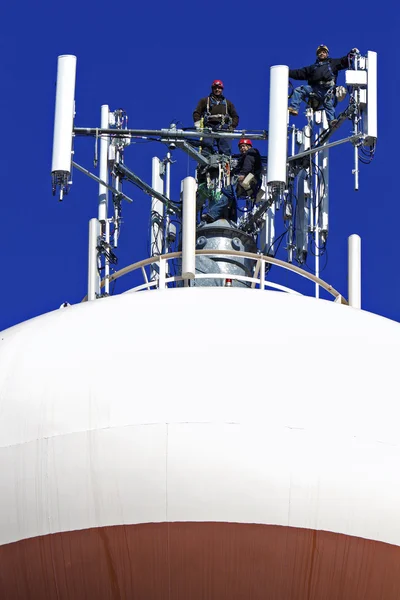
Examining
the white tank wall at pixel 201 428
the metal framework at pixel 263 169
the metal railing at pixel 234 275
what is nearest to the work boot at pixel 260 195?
the metal framework at pixel 263 169

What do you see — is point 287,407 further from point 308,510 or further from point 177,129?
point 177,129

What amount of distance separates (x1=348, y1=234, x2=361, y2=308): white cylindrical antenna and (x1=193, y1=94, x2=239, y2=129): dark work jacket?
252 inches

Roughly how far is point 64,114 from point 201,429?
10.3 metres

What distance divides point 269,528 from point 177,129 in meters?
11.8

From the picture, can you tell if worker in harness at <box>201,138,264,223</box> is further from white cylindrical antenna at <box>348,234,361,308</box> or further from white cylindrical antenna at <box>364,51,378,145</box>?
white cylindrical antenna at <box>348,234,361,308</box>

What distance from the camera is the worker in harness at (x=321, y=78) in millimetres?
34844

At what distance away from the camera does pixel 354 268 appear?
97.3ft

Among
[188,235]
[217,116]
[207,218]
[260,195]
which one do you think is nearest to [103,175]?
[207,218]

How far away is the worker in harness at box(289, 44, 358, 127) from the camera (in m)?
34.8

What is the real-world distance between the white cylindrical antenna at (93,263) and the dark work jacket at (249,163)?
13.3 ft

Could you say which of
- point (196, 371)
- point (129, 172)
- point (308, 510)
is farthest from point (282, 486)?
point (129, 172)

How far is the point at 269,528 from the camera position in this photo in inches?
975

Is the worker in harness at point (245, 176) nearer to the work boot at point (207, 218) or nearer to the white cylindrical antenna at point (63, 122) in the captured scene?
the work boot at point (207, 218)

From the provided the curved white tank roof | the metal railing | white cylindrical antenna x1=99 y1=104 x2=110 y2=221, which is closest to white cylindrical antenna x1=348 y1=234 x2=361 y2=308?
the metal railing
